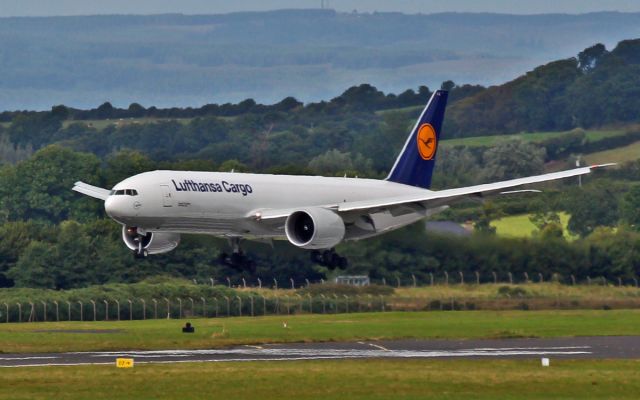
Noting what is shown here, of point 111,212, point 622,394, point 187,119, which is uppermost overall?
point 187,119

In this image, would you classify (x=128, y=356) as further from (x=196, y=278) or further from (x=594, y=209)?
(x=594, y=209)

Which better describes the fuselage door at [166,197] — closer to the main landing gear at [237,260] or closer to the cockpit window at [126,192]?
the cockpit window at [126,192]

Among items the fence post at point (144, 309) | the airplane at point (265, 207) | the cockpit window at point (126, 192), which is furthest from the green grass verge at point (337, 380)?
the fence post at point (144, 309)

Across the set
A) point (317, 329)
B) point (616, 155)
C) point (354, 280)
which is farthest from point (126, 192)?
point (616, 155)

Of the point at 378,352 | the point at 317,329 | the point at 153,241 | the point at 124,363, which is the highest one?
the point at 153,241

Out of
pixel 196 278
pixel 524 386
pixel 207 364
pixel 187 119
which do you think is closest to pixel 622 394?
pixel 524 386

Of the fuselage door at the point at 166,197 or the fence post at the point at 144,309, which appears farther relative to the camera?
the fence post at the point at 144,309

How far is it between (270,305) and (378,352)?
2192 cm

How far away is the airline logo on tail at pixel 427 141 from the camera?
79.4 metres

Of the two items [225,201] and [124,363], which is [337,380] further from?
[225,201]

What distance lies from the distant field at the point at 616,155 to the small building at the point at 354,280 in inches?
2270

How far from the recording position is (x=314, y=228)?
227ft

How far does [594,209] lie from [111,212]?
40.8 metres

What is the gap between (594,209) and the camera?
325ft
